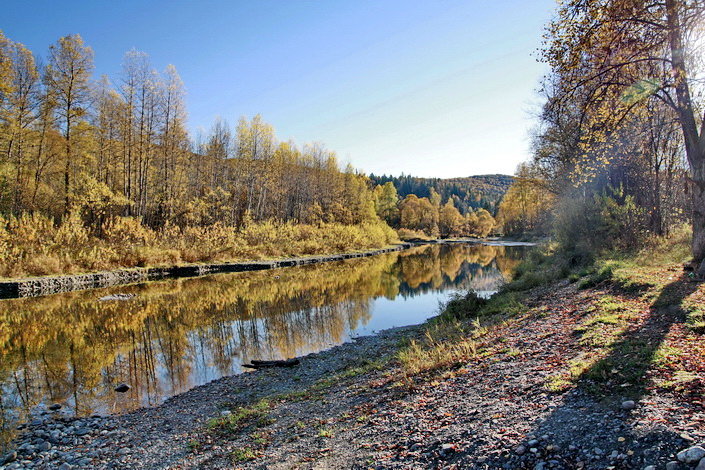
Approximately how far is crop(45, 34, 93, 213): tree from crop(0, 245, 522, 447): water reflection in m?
11.7

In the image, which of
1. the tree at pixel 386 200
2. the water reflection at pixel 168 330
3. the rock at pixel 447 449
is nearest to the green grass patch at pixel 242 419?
the water reflection at pixel 168 330

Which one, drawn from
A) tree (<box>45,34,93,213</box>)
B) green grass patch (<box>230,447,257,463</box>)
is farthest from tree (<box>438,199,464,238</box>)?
green grass patch (<box>230,447,257,463</box>)

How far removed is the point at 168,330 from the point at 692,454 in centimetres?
1378

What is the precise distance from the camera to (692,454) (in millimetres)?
2873

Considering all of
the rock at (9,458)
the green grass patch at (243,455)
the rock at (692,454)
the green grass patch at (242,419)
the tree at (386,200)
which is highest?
the tree at (386,200)

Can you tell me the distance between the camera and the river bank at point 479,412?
3.62 m

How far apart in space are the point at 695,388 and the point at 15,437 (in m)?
9.33

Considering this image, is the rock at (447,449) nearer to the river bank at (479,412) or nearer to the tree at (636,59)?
the river bank at (479,412)

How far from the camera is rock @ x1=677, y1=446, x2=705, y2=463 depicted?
284 centimetres

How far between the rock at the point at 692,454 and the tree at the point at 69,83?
98.2 ft

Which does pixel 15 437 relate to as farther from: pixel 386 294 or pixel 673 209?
pixel 673 209

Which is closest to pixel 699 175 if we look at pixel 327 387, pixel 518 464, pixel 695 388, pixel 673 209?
pixel 695 388

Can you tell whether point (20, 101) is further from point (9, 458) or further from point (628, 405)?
point (628, 405)

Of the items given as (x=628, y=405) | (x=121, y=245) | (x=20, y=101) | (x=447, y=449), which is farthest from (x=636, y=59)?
(x=20, y=101)
